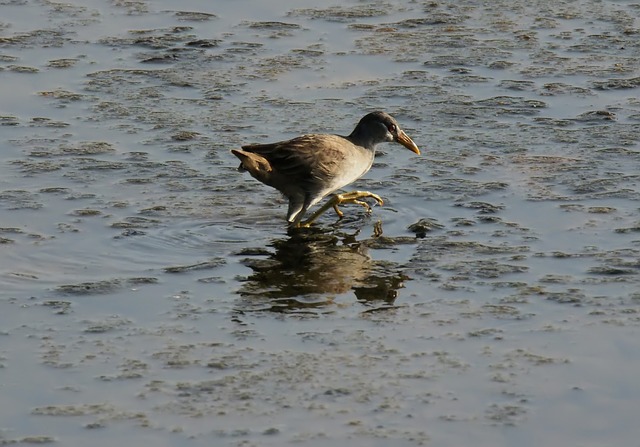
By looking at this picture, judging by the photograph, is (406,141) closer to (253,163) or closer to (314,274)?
(253,163)

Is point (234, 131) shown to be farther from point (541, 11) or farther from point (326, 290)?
point (541, 11)

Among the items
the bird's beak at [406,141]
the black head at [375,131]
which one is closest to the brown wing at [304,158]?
the black head at [375,131]

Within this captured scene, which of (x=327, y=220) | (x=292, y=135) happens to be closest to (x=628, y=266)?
(x=327, y=220)

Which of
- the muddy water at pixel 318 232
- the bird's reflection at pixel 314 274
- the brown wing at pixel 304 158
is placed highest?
the brown wing at pixel 304 158

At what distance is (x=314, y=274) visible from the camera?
→ 28.1 feet

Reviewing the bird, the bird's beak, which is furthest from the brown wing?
the bird's beak

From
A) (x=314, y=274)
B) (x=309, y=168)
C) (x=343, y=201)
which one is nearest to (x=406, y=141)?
(x=343, y=201)

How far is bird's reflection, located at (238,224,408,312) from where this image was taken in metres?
8.06

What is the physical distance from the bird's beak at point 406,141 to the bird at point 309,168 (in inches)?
13.2

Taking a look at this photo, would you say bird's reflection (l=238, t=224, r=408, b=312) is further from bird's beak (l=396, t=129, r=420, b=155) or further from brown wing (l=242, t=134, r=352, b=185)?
bird's beak (l=396, t=129, r=420, b=155)

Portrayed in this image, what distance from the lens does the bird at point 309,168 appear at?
9336 millimetres

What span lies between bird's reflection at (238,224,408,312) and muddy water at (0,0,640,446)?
2 centimetres

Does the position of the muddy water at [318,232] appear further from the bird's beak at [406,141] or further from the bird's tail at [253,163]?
the bird's tail at [253,163]

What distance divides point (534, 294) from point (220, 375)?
2.05 m
